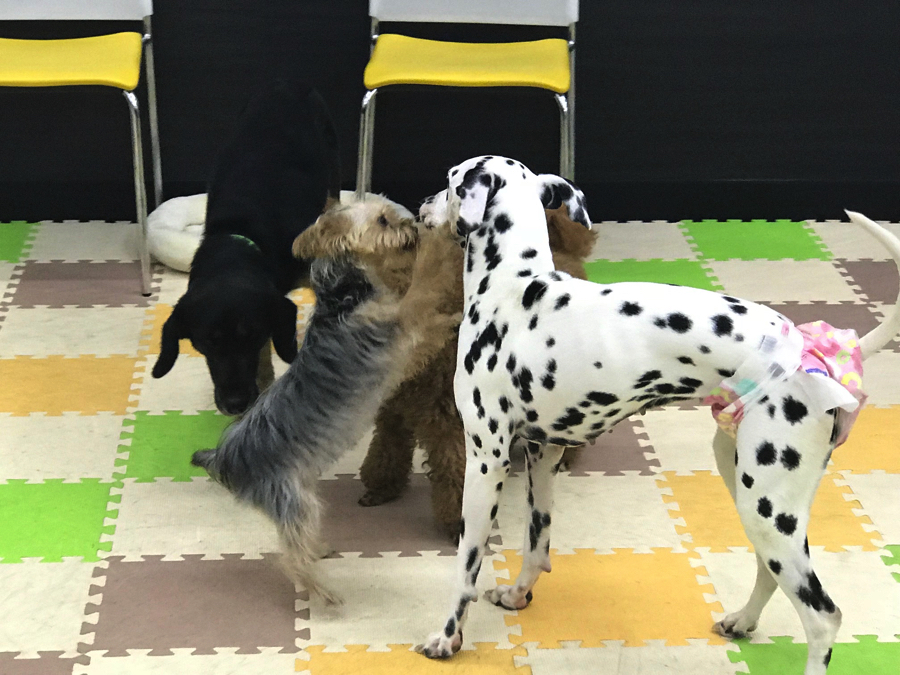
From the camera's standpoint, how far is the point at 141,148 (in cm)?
364

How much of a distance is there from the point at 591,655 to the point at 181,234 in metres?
2.28

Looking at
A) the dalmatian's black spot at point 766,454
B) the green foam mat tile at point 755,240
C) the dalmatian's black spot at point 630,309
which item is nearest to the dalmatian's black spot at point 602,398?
the dalmatian's black spot at point 630,309

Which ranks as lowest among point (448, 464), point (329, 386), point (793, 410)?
point (448, 464)

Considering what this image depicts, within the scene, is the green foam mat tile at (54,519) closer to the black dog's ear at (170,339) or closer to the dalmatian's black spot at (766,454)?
the black dog's ear at (170,339)

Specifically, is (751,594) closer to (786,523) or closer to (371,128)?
(786,523)

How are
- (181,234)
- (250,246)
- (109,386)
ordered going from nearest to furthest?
1. (250,246)
2. (109,386)
3. (181,234)

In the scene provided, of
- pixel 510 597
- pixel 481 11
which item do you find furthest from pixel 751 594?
pixel 481 11

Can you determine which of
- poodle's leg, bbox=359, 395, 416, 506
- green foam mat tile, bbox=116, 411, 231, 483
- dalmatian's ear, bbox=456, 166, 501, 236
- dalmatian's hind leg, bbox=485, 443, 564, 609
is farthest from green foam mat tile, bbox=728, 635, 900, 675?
green foam mat tile, bbox=116, 411, 231, 483

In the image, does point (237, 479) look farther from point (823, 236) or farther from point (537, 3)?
point (823, 236)

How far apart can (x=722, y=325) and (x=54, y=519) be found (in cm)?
170

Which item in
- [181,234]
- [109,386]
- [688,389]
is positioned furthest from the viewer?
[181,234]

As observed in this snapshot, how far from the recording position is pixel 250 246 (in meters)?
2.85

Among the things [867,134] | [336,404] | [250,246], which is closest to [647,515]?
[336,404]

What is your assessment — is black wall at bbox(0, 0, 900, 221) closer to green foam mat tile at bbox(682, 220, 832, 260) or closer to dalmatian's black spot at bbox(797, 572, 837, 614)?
green foam mat tile at bbox(682, 220, 832, 260)
